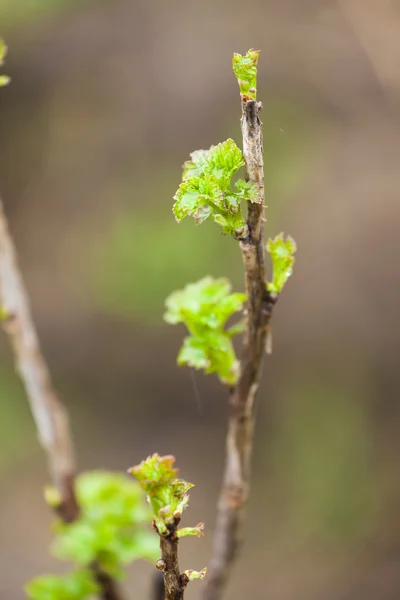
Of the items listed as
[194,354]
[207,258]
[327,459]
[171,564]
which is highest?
[207,258]

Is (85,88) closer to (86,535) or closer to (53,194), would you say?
(53,194)

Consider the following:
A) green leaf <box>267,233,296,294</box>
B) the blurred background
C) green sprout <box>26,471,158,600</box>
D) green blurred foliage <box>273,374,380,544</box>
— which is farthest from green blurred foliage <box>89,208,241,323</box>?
green leaf <box>267,233,296,294</box>

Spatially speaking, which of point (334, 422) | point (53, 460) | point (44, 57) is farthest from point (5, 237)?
point (44, 57)

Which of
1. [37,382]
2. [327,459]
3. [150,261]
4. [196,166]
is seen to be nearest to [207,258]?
[150,261]

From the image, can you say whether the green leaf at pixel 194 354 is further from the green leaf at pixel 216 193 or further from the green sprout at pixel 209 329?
the green leaf at pixel 216 193

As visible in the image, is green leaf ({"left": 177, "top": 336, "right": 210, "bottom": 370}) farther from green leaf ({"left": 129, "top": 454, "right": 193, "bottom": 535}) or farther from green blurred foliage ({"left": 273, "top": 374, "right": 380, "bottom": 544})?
green blurred foliage ({"left": 273, "top": 374, "right": 380, "bottom": 544})

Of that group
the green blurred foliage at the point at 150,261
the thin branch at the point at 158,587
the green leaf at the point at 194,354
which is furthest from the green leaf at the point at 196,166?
the green blurred foliage at the point at 150,261

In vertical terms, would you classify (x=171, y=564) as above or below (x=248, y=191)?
below

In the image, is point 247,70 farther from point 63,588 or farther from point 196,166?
point 63,588
